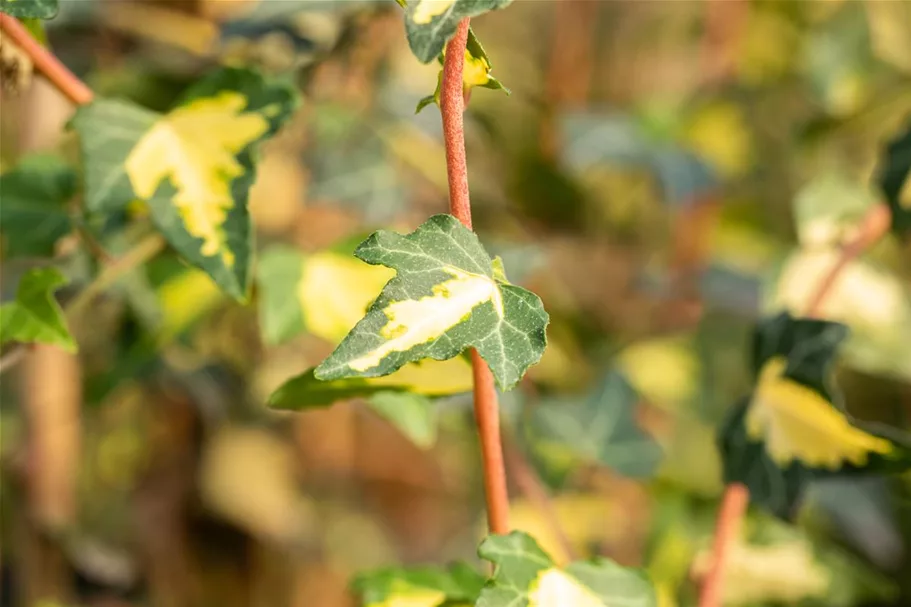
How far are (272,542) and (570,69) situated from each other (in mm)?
742

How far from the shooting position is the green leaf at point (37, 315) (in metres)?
0.39

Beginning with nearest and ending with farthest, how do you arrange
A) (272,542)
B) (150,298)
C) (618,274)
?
(150,298)
(272,542)
(618,274)

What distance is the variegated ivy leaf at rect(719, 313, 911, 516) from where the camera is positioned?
0.44m

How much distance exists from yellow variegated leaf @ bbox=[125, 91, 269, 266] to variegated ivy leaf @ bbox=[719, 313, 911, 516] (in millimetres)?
304

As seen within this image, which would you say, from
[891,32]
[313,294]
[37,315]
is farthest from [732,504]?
[891,32]

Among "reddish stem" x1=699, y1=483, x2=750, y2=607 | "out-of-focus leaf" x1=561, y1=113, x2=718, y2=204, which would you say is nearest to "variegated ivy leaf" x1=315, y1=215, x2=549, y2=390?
"reddish stem" x1=699, y1=483, x2=750, y2=607

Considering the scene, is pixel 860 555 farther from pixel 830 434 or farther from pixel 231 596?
pixel 231 596

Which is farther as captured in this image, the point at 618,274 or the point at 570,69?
the point at 618,274

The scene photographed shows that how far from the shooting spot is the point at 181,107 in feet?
1.53

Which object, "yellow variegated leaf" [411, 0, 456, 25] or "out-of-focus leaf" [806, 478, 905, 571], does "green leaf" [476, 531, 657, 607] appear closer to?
"yellow variegated leaf" [411, 0, 456, 25]

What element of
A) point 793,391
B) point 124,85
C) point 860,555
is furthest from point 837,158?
point 124,85

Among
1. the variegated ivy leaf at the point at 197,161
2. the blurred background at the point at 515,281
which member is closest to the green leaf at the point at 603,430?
the blurred background at the point at 515,281

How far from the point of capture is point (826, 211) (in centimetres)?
67

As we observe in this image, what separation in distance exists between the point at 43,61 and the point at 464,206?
0.26 metres
